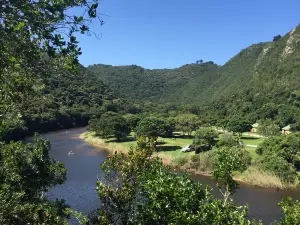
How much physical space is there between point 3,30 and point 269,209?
32780mm

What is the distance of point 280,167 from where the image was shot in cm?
4066

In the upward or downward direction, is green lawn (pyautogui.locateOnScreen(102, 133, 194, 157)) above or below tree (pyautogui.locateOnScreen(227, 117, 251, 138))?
below

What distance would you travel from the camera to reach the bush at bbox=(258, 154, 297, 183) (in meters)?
40.3

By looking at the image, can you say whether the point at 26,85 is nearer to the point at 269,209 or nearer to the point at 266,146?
the point at 269,209

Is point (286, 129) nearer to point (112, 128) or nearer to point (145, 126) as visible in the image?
point (145, 126)

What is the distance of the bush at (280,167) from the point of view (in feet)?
132

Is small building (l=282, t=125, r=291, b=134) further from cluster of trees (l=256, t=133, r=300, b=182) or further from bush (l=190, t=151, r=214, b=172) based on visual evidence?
bush (l=190, t=151, r=214, b=172)

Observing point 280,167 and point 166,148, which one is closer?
point 280,167

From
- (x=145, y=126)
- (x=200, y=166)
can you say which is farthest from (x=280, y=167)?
(x=145, y=126)

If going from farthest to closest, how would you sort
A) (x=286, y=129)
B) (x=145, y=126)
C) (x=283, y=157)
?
(x=286, y=129), (x=145, y=126), (x=283, y=157)

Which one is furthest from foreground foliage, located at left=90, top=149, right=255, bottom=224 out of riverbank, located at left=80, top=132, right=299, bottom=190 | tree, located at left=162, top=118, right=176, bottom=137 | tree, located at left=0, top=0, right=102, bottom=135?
tree, located at left=162, top=118, right=176, bottom=137

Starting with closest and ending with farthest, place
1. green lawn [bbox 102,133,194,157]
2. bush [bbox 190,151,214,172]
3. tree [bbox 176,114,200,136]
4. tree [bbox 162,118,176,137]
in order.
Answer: bush [bbox 190,151,214,172] < green lawn [bbox 102,133,194,157] < tree [bbox 162,118,176,137] < tree [bbox 176,114,200,136]

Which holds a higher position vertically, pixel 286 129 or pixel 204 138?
pixel 204 138

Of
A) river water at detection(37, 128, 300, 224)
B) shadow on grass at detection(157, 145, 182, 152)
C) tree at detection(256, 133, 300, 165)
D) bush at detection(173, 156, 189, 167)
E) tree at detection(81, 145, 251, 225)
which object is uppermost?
tree at detection(81, 145, 251, 225)
